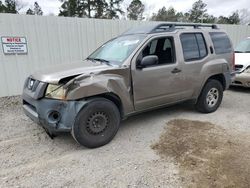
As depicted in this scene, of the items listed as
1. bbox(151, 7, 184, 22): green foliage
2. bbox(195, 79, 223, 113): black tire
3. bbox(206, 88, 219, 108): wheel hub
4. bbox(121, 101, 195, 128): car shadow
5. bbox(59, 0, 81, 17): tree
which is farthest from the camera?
bbox(151, 7, 184, 22): green foliage

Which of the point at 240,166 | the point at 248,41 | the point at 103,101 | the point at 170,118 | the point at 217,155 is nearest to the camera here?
the point at 240,166

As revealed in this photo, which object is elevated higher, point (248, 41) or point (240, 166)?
point (248, 41)

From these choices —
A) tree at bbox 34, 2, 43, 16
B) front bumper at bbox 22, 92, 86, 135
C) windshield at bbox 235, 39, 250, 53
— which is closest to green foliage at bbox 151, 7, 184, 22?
tree at bbox 34, 2, 43, 16

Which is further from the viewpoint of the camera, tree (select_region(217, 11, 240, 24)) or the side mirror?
tree (select_region(217, 11, 240, 24))

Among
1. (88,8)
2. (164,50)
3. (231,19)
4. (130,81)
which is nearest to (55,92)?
(130,81)

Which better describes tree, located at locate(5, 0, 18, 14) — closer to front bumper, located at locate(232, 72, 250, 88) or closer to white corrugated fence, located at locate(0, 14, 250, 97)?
white corrugated fence, located at locate(0, 14, 250, 97)

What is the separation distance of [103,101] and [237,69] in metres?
5.34

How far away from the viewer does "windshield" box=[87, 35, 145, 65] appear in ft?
12.8

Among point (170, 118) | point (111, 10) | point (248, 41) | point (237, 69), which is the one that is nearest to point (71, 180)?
point (170, 118)

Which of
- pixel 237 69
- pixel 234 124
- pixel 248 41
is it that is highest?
pixel 248 41

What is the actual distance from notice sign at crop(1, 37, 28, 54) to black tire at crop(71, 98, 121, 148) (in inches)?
164

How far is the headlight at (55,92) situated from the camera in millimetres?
3152

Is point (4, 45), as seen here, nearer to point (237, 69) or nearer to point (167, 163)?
point (167, 163)

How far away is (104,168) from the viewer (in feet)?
9.75
